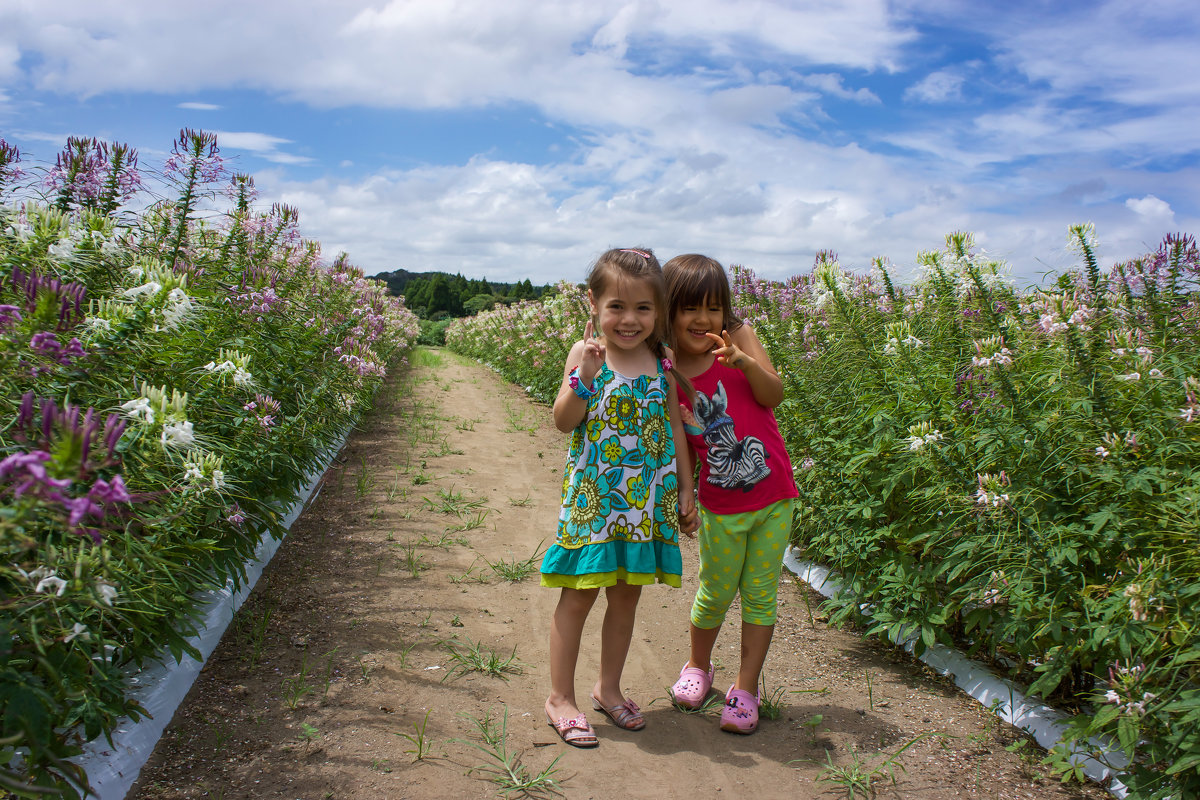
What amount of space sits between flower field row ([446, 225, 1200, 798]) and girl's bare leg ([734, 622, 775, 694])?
2.17 ft

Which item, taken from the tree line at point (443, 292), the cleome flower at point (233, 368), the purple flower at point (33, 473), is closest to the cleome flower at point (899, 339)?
the cleome flower at point (233, 368)

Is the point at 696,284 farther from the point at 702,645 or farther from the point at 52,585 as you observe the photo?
the point at 52,585

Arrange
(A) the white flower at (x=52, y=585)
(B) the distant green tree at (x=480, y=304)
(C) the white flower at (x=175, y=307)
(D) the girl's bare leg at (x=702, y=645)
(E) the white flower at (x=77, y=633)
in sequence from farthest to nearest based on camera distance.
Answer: (B) the distant green tree at (x=480, y=304)
(D) the girl's bare leg at (x=702, y=645)
(C) the white flower at (x=175, y=307)
(E) the white flower at (x=77, y=633)
(A) the white flower at (x=52, y=585)

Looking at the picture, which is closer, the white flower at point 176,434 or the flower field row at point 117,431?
the flower field row at point 117,431

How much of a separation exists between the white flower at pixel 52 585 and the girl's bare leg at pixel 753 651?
208 centimetres

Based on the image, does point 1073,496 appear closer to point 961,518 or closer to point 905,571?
point 961,518

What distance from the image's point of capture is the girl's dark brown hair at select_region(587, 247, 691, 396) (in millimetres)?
2527

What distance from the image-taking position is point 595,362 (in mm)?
2514

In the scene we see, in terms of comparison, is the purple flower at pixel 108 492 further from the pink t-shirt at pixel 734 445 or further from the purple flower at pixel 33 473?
the pink t-shirt at pixel 734 445

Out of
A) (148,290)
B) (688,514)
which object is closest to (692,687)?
(688,514)

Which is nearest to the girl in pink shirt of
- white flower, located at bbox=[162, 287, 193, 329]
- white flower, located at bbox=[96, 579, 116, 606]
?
white flower, located at bbox=[162, 287, 193, 329]

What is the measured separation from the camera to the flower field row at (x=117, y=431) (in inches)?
62.8

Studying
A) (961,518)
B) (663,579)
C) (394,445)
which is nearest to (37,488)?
(663,579)

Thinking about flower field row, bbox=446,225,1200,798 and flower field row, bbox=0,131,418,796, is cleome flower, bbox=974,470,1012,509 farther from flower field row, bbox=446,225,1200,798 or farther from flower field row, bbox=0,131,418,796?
flower field row, bbox=0,131,418,796
